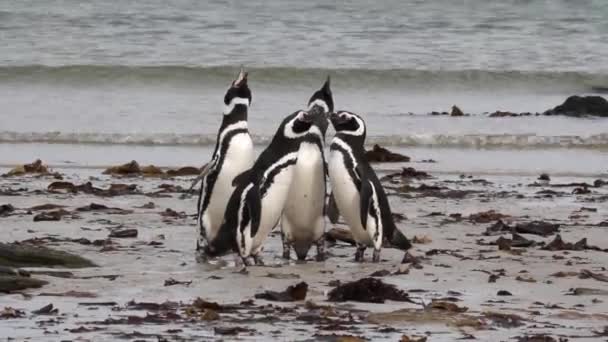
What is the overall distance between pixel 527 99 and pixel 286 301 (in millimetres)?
14285

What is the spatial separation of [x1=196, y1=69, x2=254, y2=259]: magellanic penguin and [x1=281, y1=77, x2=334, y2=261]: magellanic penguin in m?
0.37

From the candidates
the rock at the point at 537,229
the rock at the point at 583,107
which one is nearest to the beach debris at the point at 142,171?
the rock at the point at 537,229

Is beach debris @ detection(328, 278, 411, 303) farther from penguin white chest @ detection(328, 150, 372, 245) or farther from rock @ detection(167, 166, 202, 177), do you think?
rock @ detection(167, 166, 202, 177)

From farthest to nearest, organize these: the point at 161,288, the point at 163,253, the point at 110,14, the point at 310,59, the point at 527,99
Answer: the point at 110,14
the point at 310,59
the point at 527,99
the point at 163,253
the point at 161,288

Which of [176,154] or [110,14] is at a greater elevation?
[110,14]

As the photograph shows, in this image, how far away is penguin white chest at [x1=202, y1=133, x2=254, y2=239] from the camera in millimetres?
7723

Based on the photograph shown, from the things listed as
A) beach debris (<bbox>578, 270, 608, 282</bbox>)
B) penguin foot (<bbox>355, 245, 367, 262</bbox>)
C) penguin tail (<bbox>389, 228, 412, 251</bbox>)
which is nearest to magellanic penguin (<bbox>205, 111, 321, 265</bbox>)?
penguin foot (<bbox>355, 245, 367, 262</bbox>)

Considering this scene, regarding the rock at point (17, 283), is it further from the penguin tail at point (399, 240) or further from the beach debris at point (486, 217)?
the beach debris at point (486, 217)

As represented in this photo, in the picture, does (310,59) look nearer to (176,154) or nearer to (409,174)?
(176,154)

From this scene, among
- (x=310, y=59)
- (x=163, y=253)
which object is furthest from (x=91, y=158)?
(x=310, y=59)

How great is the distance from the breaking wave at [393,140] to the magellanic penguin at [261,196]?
21.5 ft

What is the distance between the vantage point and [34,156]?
41.8 feet

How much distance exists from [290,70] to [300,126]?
1413 centimetres

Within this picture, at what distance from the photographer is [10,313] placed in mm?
5461
